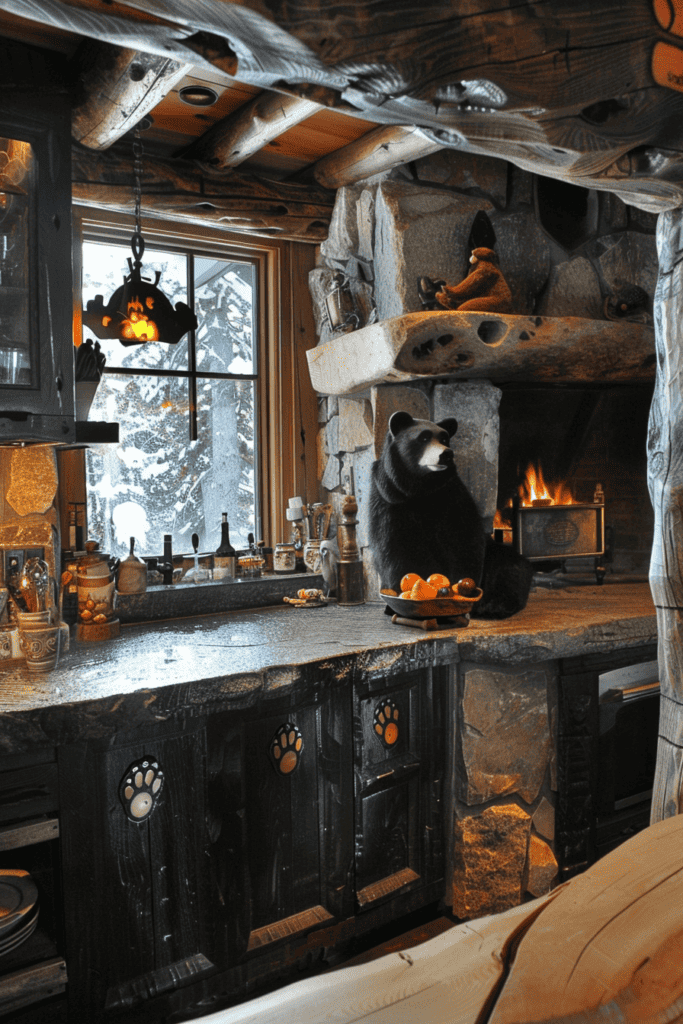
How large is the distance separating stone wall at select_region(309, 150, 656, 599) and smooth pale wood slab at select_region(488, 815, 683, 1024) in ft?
6.62

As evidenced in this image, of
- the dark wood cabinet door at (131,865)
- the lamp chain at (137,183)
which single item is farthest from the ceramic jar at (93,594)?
the lamp chain at (137,183)

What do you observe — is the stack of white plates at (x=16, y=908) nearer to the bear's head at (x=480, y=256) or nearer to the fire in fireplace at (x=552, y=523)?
the fire in fireplace at (x=552, y=523)

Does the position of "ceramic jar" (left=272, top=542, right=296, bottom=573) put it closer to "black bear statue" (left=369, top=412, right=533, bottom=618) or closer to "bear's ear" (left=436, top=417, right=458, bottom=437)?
"black bear statue" (left=369, top=412, right=533, bottom=618)

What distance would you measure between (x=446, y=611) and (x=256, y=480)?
1.11 meters

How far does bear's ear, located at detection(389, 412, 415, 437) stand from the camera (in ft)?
8.71

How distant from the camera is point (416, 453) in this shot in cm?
261

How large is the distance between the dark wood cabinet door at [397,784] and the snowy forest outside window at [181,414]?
43.8 inches

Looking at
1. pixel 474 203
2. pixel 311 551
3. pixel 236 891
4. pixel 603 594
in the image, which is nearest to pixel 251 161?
pixel 474 203

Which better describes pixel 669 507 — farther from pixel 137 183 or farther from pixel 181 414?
pixel 137 183

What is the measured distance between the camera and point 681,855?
37.4 inches

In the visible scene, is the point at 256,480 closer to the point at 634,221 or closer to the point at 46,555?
the point at 46,555

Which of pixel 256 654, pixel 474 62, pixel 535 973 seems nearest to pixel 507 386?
pixel 256 654

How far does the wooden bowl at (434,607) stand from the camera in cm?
245

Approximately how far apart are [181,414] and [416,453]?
99 cm
